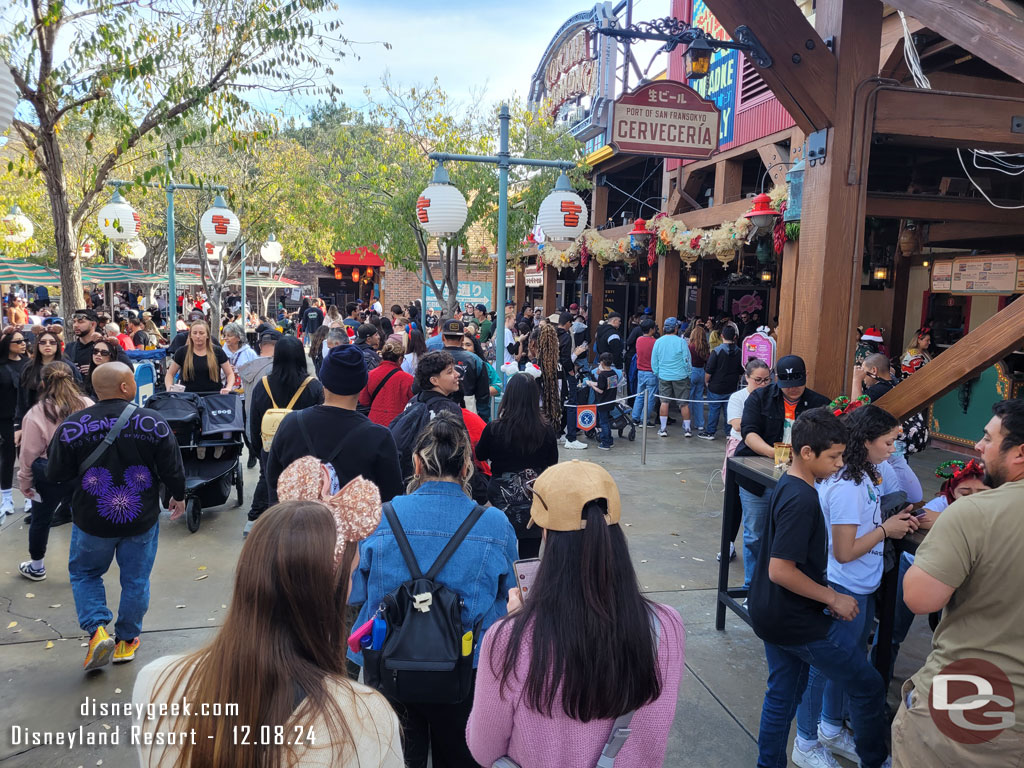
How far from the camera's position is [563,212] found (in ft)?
28.0

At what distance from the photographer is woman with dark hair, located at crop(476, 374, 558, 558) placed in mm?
4262

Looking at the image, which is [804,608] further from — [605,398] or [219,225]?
[219,225]

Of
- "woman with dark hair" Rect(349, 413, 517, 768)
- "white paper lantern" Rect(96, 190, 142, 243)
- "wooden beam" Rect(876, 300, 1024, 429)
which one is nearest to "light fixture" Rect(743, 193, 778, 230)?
"wooden beam" Rect(876, 300, 1024, 429)

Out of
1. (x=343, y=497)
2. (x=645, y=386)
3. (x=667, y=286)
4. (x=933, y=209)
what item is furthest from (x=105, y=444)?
(x=667, y=286)

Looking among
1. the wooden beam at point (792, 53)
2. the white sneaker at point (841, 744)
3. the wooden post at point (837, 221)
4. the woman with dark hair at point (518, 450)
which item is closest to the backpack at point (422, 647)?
the woman with dark hair at point (518, 450)

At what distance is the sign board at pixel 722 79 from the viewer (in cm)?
1249

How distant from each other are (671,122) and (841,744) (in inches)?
247

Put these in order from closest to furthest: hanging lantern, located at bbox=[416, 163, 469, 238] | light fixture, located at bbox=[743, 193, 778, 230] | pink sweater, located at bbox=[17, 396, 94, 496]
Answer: pink sweater, located at bbox=[17, 396, 94, 496] < hanging lantern, located at bbox=[416, 163, 469, 238] < light fixture, located at bbox=[743, 193, 778, 230]

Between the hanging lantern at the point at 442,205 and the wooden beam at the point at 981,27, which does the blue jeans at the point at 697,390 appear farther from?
the wooden beam at the point at 981,27

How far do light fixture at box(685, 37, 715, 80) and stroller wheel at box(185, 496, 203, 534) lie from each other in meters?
6.04

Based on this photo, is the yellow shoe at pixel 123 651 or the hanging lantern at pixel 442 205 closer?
the yellow shoe at pixel 123 651

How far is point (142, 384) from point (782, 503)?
258 inches

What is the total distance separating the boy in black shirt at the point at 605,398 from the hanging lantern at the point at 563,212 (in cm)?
248

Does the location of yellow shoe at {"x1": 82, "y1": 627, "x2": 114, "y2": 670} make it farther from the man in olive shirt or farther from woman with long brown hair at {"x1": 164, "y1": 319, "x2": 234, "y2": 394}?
the man in olive shirt
